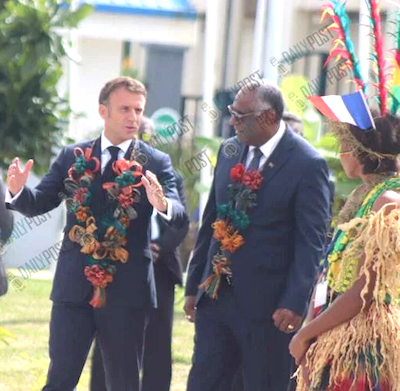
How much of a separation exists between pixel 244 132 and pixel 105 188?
863mm

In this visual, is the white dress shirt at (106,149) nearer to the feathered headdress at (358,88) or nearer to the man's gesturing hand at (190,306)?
the man's gesturing hand at (190,306)

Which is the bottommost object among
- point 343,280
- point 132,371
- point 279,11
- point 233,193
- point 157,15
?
point 132,371

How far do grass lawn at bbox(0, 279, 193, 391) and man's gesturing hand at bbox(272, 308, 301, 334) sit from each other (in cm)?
255

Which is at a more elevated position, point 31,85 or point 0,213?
point 31,85

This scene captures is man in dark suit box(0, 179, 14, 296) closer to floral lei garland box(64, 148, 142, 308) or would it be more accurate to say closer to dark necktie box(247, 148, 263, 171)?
floral lei garland box(64, 148, 142, 308)

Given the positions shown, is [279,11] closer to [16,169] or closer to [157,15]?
[16,169]

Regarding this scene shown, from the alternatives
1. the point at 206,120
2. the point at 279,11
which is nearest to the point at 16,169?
the point at 279,11

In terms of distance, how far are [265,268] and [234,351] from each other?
443 mm

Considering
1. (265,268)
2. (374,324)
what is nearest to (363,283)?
(374,324)

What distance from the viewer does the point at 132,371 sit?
6359mm

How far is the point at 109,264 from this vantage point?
6301 millimetres

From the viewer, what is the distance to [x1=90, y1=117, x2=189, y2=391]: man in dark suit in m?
7.29

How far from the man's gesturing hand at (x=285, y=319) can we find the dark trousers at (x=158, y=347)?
169 cm

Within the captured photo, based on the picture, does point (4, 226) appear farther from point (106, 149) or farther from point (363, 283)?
point (363, 283)
